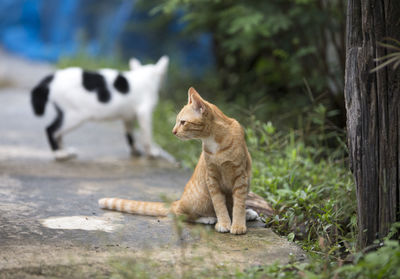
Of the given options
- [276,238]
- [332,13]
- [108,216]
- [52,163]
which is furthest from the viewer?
[332,13]

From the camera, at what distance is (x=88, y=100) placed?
526cm

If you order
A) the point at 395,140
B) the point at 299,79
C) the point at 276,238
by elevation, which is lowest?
the point at 276,238

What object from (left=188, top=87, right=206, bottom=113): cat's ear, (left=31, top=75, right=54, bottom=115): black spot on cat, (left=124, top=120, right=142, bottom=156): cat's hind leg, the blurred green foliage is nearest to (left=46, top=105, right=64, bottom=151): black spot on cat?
(left=31, top=75, right=54, bottom=115): black spot on cat

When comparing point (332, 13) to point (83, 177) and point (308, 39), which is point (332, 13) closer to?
point (308, 39)

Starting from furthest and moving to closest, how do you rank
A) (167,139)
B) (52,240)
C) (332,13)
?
(167,139) → (332,13) → (52,240)

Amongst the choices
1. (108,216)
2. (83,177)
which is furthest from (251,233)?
(83,177)

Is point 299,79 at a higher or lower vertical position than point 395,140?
higher

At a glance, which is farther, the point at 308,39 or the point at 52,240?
the point at 308,39

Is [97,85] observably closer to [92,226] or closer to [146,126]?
[146,126]

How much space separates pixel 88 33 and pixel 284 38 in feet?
20.4

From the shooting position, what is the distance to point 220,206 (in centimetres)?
316

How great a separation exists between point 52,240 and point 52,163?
244 cm

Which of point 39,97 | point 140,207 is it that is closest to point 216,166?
point 140,207

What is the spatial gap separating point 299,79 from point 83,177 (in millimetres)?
3563
